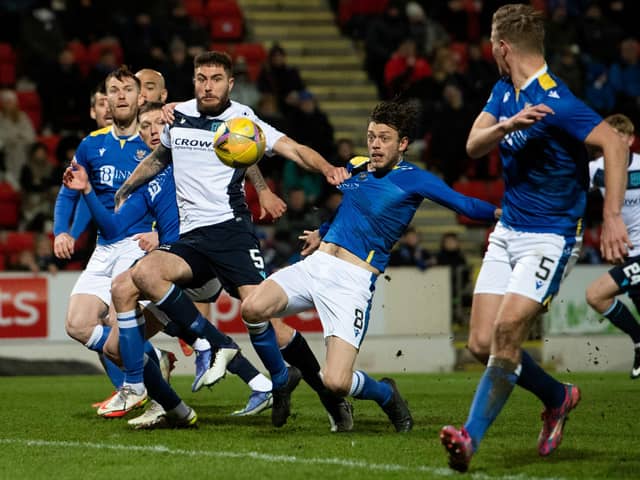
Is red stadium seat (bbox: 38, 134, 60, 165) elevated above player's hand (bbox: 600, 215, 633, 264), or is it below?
below

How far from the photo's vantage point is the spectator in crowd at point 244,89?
18.4 m

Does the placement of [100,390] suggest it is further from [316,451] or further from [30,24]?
[30,24]

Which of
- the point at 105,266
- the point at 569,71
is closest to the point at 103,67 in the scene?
the point at 569,71

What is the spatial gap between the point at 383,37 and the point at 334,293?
13.6 m

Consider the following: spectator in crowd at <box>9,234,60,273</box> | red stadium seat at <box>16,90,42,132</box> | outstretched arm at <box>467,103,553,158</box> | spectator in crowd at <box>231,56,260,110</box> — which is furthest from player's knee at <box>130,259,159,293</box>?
red stadium seat at <box>16,90,42,132</box>

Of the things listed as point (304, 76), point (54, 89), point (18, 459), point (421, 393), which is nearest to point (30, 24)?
point (54, 89)

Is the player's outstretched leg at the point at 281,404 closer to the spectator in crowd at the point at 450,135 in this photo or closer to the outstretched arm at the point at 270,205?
the outstretched arm at the point at 270,205

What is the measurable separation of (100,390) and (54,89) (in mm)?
6709

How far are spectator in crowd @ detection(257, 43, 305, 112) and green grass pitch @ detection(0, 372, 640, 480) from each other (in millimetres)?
9130

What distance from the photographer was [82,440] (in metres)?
7.55

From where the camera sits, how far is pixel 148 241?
9086mm

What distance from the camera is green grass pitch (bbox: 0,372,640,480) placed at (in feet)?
20.2

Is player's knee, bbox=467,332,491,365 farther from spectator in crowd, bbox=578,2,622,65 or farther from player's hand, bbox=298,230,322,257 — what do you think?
spectator in crowd, bbox=578,2,622,65

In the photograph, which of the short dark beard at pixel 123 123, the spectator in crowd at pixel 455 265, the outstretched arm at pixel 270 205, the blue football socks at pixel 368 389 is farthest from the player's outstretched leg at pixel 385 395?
the spectator in crowd at pixel 455 265
